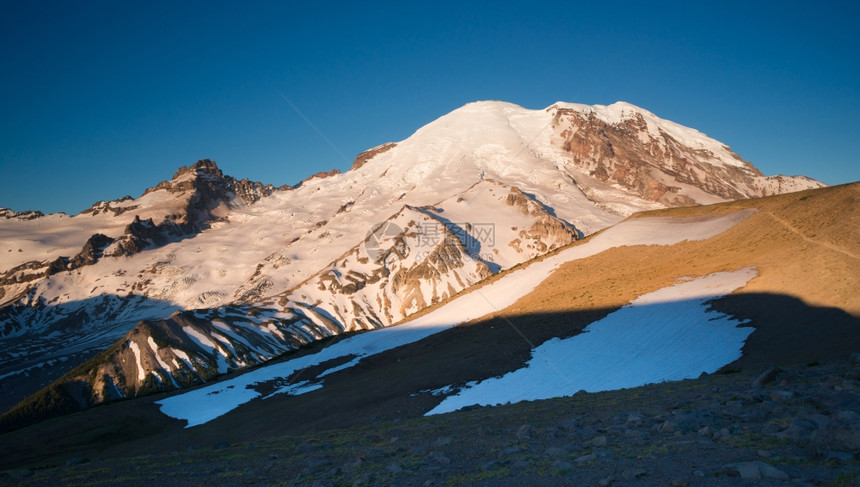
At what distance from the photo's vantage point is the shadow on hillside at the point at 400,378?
85.5 feet

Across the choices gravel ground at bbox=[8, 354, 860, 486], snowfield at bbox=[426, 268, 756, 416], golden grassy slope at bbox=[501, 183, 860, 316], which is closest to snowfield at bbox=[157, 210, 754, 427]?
golden grassy slope at bbox=[501, 183, 860, 316]

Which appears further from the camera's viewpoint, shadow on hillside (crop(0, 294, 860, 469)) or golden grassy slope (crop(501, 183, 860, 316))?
golden grassy slope (crop(501, 183, 860, 316))

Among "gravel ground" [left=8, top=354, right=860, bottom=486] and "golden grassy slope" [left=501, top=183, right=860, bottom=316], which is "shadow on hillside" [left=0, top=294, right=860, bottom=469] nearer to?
"golden grassy slope" [left=501, top=183, right=860, bottom=316]

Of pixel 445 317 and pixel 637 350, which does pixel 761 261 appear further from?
pixel 445 317

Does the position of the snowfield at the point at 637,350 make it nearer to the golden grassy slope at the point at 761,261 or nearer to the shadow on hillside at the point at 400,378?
the shadow on hillside at the point at 400,378

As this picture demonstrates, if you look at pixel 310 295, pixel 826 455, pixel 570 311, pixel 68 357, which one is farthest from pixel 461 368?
pixel 68 357

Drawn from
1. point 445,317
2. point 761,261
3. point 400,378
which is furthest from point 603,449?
point 445,317

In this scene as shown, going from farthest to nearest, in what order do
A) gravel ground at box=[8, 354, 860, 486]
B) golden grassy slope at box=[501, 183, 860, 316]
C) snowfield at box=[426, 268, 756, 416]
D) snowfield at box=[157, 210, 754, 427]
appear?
snowfield at box=[157, 210, 754, 427] → golden grassy slope at box=[501, 183, 860, 316] → snowfield at box=[426, 268, 756, 416] → gravel ground at box=[8, 354, 860, 486]

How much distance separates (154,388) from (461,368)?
9826cm

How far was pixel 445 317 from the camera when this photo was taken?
5741 cm

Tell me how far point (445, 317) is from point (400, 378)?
19692 mm

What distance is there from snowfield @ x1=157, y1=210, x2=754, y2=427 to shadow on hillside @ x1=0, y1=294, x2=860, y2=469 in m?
2.03

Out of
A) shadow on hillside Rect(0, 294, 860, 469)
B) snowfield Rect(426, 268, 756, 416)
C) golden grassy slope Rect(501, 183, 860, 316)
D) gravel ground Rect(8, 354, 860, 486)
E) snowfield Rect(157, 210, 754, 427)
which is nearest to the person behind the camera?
gravel ground Rect(8, 354, 860, 486)

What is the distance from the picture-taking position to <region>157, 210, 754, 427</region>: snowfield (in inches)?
1997
